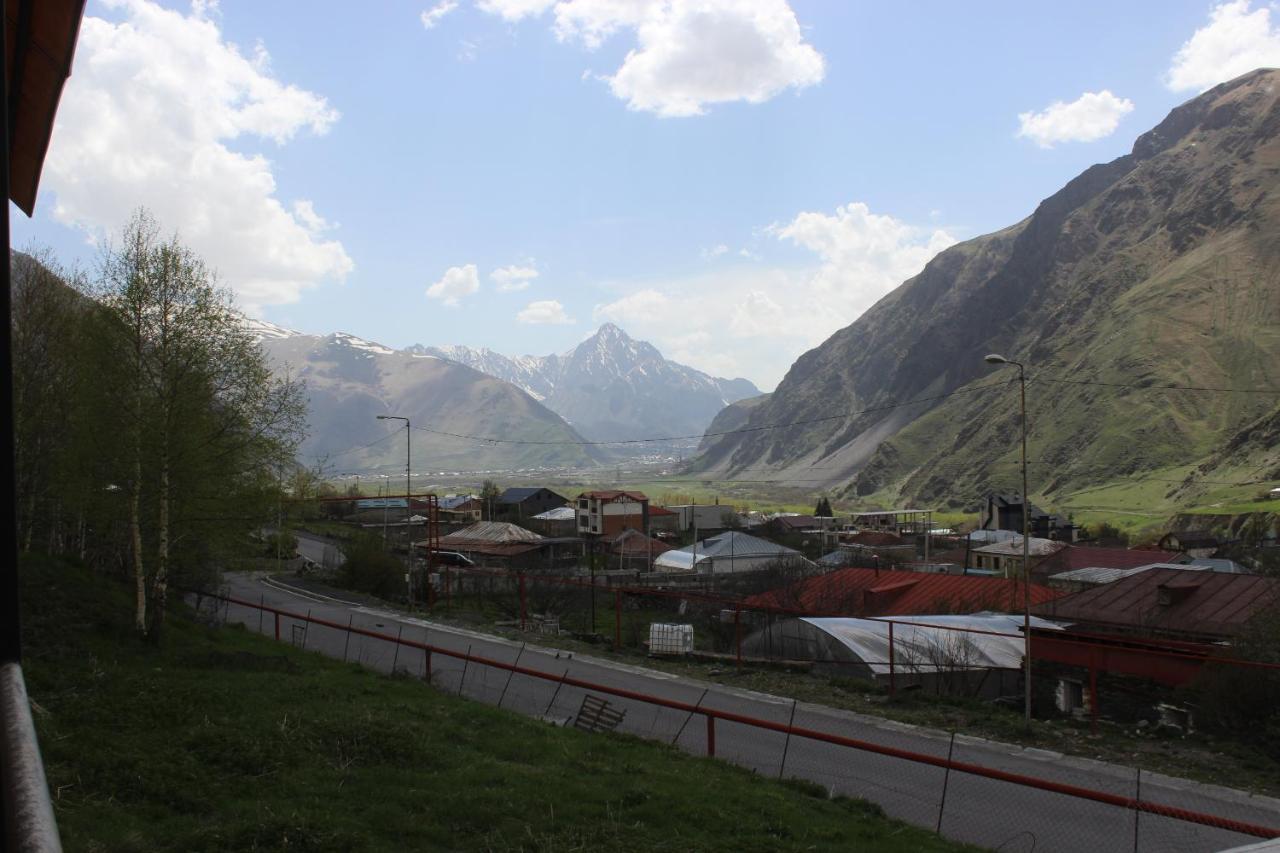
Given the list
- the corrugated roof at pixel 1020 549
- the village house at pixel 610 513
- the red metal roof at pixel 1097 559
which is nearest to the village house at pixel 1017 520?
the corrugated roof at pixel 1020 549

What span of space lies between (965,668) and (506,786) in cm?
1821

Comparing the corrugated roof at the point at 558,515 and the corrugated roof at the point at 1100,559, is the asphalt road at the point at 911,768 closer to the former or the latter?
the corrugated roof at the point at 1100,559

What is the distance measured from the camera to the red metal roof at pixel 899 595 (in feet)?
140

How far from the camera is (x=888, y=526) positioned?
425 feet

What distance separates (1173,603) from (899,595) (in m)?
16.7

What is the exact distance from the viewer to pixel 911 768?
622 inches

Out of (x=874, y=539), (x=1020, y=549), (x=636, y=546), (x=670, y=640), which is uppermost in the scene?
(x=670, y=640)

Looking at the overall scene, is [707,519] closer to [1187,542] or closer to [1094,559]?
[1187,542]

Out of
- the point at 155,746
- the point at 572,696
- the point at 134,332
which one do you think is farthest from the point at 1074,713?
the point at 134,332

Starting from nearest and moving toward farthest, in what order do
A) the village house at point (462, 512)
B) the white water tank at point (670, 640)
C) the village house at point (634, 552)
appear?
the white water tank at point (670, 640) → the village house at point (634, 552) → the village house at point (462, 512)

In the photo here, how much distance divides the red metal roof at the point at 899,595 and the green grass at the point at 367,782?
2910cm

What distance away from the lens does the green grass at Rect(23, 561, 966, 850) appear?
8.74 m

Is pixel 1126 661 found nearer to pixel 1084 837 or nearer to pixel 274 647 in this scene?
pixel 1084 837

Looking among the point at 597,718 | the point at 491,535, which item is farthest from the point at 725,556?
the point at 597,718
